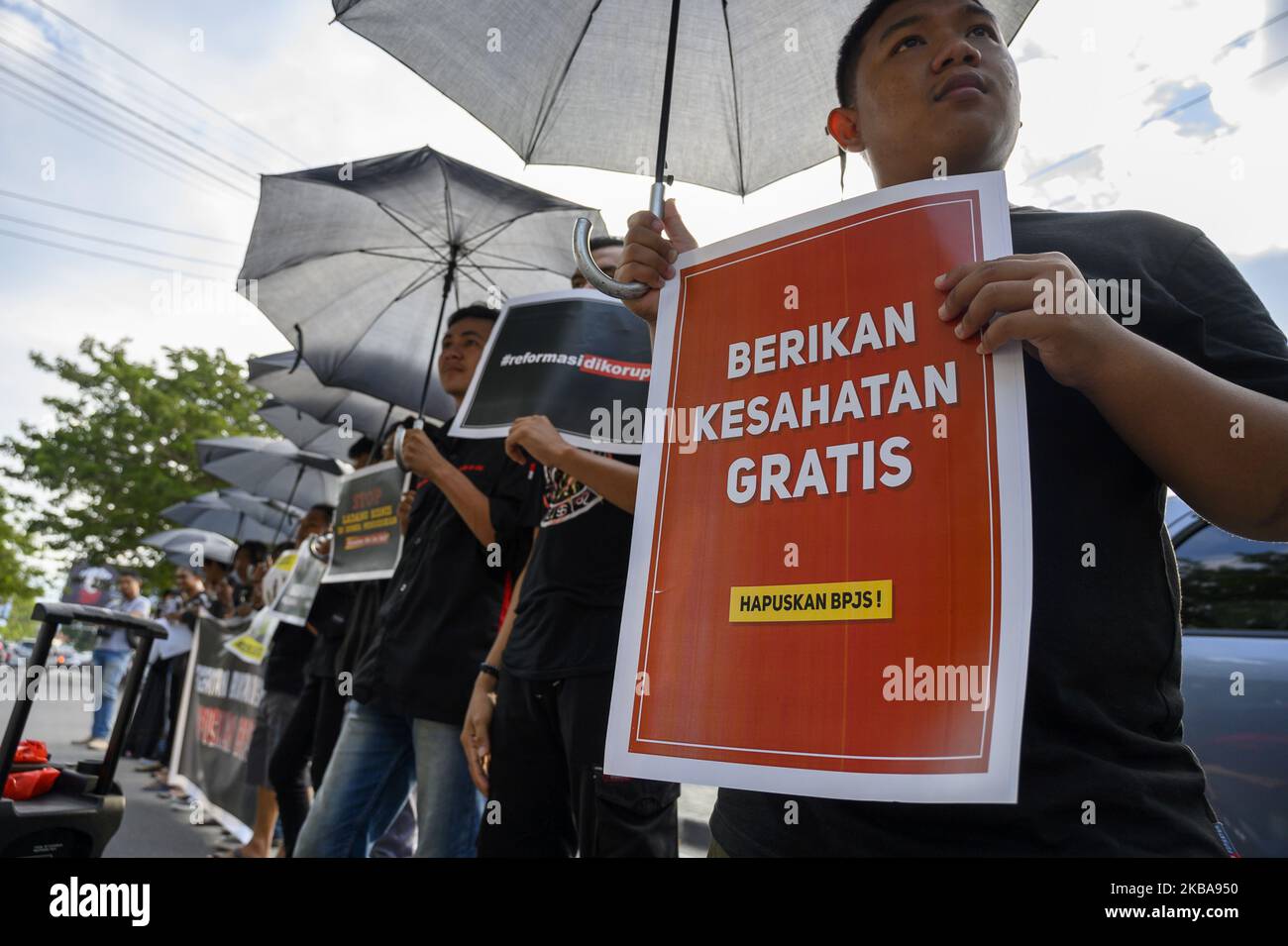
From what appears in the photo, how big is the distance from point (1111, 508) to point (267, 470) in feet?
36.3

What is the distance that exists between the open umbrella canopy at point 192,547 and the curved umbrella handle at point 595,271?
9.75 metres

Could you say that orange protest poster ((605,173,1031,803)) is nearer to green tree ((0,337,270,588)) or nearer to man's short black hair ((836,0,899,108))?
man's short black hair ((836,0,899,108))

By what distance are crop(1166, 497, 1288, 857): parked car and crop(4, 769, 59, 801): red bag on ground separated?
3.94 m

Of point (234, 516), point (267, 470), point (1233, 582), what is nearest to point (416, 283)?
point (1233, 582)

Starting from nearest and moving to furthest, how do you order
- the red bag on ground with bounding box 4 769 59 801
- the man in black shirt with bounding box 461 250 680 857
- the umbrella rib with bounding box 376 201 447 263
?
1. the man in black shirt with bounding box 461 250 680 857
2. the red bag on ground with bounding box 4 769 59 801
3. the umbrella rib with bounding box 376 201 447 263

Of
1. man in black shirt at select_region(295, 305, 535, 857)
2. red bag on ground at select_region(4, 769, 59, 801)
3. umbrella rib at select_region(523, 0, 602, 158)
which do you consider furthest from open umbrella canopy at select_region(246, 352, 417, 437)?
umbrella rib at select_region(523, 0, 602, 158)

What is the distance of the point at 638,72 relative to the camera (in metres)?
2.50

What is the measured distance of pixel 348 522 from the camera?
4414 mm

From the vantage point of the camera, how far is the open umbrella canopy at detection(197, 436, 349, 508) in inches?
416

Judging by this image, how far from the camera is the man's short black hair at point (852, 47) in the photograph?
1419mm

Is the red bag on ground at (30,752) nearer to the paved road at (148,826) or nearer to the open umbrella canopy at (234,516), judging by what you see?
the paved road at (148,826)

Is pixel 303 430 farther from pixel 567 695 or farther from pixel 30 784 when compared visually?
pixel 567 695
